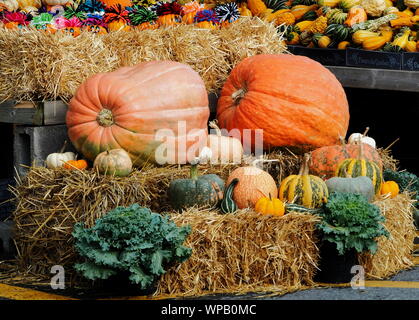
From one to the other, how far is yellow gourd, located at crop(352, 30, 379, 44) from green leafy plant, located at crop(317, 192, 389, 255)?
3.62 metres

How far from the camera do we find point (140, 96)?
591 cm

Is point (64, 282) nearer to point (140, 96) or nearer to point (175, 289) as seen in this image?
point (175, 289)

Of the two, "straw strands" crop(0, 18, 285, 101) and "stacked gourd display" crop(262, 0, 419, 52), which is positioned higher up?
"stacked gourd display" crop(262, 0, 419, 52)

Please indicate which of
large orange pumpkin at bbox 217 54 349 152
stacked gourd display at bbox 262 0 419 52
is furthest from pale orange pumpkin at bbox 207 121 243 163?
stacked gourd display at bbox 262 0 419 52

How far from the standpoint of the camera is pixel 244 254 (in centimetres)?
502

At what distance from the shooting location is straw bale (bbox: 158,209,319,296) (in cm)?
492

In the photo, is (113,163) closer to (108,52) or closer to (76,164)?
(76,164)

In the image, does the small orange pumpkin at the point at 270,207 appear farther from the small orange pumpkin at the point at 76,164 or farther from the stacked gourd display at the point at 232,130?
the small orange pumpkin at the point at 76,164

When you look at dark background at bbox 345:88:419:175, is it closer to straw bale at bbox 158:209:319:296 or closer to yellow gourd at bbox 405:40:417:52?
yellow gourd at bbox 405:40:417:52

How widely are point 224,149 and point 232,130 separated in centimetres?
39

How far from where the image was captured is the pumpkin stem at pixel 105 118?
5887mm

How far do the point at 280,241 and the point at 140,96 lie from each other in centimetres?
158

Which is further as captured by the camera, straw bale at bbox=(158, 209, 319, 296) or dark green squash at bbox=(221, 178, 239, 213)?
dark green squash at bbox=(221, 178, 239, 213)

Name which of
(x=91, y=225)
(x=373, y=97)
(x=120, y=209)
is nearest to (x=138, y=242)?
(x=120, y=209)
